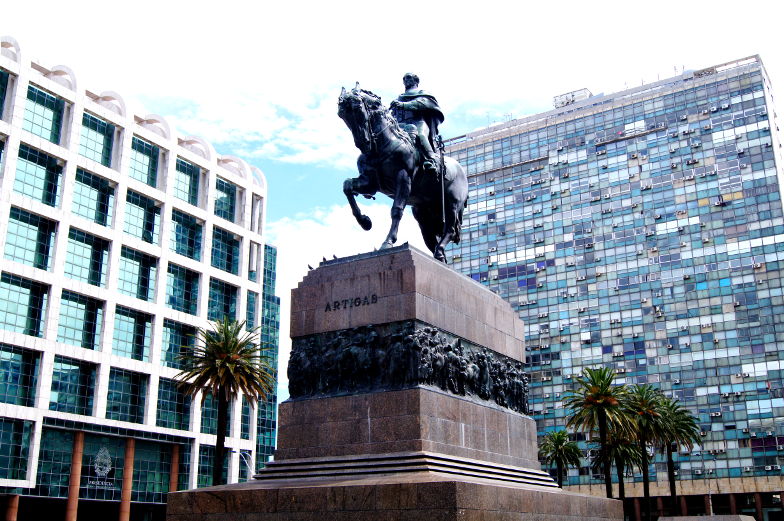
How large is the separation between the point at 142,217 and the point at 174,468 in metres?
19.9

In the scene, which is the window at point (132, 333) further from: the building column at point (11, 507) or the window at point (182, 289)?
the building column at point (11, 507)

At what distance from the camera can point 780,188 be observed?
8181 cm

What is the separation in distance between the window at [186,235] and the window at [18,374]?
635 inches

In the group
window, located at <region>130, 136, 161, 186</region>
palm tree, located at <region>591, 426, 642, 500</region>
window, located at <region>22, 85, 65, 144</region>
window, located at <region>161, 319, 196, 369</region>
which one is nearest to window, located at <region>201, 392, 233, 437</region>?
window, located at <region>161, 319, 196, 369</region>

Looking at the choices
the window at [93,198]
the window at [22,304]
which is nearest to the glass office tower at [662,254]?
the window at [93,198]

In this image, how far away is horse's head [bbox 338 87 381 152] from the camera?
1833 centimetres

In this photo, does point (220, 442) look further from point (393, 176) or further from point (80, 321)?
point (393, 176)

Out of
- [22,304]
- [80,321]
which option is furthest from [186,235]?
[22,304]

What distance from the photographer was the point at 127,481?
60.6 m

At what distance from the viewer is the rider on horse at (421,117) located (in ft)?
65.5

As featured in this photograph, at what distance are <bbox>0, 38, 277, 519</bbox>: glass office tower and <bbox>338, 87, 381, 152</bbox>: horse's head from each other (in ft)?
139

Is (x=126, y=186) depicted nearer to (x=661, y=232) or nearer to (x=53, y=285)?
(x=53, y=285)

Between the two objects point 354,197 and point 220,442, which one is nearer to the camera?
point 354,197

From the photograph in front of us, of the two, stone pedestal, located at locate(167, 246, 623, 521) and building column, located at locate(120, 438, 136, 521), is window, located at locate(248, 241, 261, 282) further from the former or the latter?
stone pedestal, located at locate(167, 246, 623, 521)
